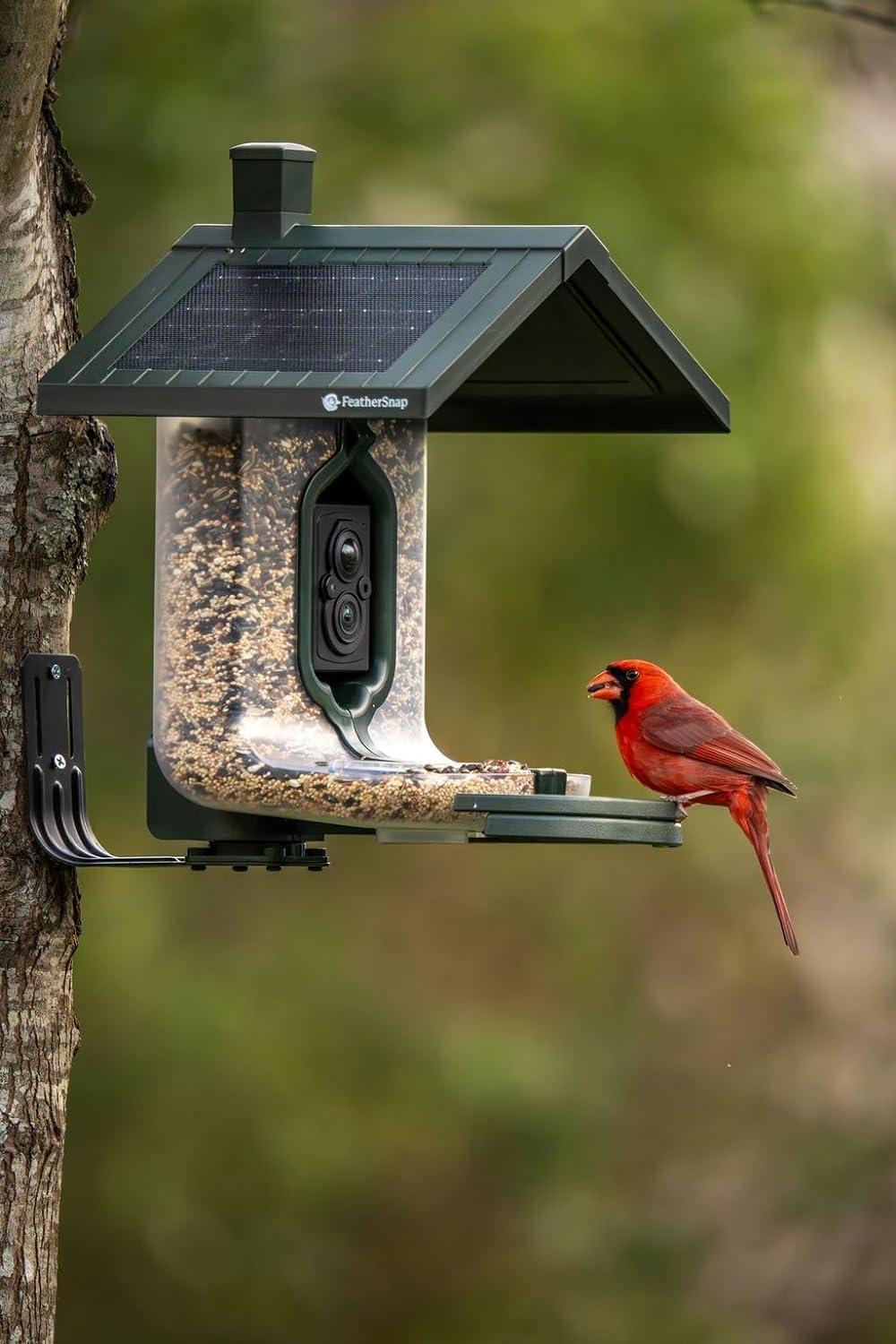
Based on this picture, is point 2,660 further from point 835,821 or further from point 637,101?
point 835,821

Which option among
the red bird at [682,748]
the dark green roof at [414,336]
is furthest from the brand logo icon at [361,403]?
the red bird at [682,748]

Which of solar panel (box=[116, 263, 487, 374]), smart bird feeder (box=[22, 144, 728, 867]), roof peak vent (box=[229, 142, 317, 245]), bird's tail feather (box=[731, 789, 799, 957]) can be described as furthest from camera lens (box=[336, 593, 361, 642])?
bird's tail feather (box=[731, 789, 799, 957])

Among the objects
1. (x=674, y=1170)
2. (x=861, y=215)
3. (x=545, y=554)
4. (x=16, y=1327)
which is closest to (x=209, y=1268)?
(x=674, y=1170)

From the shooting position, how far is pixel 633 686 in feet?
16.5

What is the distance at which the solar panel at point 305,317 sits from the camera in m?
3.73

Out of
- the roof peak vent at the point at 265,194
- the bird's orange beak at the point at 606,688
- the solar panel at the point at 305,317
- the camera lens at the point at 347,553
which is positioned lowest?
the bird's orange beak at the point at 606,688

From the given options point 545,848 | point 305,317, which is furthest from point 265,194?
point 545,848

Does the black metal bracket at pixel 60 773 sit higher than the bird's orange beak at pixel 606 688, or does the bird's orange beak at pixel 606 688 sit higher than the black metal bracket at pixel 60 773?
the bird's orange beak at pixel 606 688

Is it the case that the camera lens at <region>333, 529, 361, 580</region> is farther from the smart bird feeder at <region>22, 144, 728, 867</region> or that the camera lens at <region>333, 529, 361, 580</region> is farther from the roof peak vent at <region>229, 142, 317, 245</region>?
the roof peak vent at <region>229, 142, 317, 245</region>

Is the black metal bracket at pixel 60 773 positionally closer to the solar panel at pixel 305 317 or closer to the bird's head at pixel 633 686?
the solar panel at pixel 305 317

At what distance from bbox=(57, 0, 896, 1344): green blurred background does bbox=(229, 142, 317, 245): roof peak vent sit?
145 inches

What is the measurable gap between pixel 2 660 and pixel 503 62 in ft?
15.0

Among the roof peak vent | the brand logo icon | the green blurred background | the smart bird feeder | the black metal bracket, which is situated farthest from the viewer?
the green blurred background

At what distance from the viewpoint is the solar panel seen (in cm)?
373
